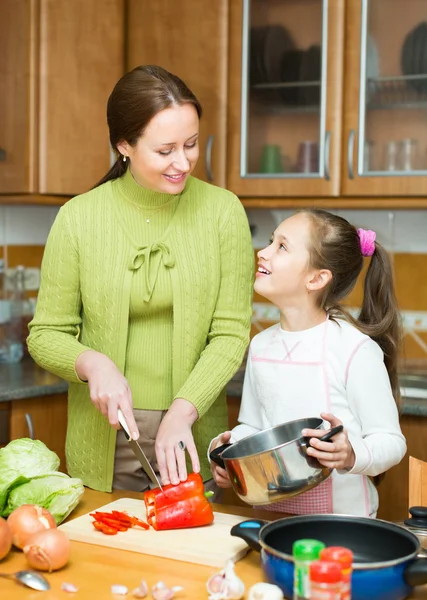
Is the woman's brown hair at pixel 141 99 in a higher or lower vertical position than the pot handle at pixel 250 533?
higher

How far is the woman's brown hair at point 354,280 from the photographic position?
1.70 metres

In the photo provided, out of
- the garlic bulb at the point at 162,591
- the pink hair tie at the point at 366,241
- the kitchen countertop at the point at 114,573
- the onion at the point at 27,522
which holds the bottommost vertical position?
A: the kitchen countertop at the point at 114,573

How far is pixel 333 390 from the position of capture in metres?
1.62

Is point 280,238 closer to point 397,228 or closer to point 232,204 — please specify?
point 232,204

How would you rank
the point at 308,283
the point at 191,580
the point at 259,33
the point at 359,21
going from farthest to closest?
the point at 259,33, the point at 359,21, the point at 308,283, the point at 191,580

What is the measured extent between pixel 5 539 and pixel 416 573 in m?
0.58

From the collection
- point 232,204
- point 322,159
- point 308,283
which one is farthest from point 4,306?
point 308,283

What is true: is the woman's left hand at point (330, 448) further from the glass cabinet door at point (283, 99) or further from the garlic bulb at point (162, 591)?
the glass cabinet door at point (283, 99)

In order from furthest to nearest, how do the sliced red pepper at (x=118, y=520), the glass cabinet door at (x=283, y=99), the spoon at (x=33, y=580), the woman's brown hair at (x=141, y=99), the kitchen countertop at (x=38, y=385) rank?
1. the glass cabinet door at (x=283, y=99)
2. the kitchen countertop at (x=38, y=385)
3. the woman's brown hair at (x=141, y=99)
4. the sliced red pepper at (x=118, y=520)
5. the spoon at (x=33, y=580)

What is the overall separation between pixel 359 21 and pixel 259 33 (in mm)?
351

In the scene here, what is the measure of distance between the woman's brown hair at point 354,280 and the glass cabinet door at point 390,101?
0.97m

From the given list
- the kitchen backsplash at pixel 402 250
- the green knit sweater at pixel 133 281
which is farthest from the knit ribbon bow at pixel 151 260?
the kitchen backsplash at pixel 402 250

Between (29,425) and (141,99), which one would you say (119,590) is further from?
(29,425)

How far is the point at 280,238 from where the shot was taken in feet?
5.60
